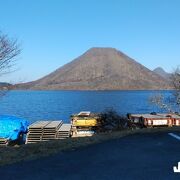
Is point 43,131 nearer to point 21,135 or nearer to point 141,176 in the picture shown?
point 21,135

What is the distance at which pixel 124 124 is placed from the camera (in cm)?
3438

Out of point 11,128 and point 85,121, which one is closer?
point 11,128

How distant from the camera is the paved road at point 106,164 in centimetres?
920

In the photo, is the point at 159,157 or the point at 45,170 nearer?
the point at 45,170

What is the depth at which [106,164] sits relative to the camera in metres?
10.4

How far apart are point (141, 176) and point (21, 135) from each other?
2700 cm

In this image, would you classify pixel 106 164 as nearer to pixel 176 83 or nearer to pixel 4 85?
pixel 4 85

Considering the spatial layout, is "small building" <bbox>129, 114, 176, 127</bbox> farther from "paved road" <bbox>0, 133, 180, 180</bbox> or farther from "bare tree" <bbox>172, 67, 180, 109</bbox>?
"paved road" <bbox>0, 133, 180, 180</bbox>

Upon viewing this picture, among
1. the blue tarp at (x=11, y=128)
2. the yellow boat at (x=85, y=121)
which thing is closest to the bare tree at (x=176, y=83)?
the yellow boat at (x=85, y=121)

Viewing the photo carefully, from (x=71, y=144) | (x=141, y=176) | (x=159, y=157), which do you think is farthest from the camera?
(x=71, y=144)

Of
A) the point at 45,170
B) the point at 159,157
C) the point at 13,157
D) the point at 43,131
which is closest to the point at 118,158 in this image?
the point at 159,157

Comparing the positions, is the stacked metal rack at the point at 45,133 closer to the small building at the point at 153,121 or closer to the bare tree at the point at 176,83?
the small building at the point at 153,121

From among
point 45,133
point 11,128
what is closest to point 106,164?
point 45,133

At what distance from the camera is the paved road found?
920 cm
